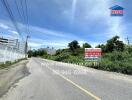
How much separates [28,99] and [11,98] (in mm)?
720

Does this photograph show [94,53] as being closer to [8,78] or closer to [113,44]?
[8,78]

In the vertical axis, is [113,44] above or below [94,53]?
above

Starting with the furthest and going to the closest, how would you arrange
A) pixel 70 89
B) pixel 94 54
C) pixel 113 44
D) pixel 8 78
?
pixel 113 44 < pixel 94 54 < pixel 8 78 < pixel 70 89

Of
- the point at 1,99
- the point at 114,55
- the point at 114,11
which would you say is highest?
the point at 114,11

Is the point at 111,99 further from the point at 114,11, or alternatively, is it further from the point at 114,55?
the point at 114,55

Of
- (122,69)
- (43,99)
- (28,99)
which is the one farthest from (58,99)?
(122,69)

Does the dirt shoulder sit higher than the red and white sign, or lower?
lower

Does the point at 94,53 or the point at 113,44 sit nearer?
the point at 94,53

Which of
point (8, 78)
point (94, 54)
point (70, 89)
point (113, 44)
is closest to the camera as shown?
point (70, 89)

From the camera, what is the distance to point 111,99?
6980mm

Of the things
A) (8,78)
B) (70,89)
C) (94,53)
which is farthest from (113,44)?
(70,89)

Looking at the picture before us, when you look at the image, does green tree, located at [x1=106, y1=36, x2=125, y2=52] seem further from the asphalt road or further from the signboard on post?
the asphalt road

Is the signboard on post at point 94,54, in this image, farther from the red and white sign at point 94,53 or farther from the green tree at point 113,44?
the green tree at point 113,44

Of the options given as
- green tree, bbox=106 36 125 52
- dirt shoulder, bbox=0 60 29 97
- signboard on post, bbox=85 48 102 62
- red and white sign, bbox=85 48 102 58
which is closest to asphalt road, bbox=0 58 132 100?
dirt shoulder, bbox=0 60 29 97
